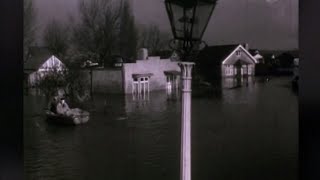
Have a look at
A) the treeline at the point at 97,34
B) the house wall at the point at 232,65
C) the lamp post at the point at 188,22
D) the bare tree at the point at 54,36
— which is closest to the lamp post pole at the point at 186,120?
the lamp post at the point at 188,22

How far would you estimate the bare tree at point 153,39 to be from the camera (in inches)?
142

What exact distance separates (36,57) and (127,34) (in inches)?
33.6

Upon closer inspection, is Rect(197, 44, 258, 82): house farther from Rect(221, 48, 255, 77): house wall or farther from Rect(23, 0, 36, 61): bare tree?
Rect(23, 0, 36, 61): bare tree

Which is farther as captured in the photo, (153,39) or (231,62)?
(153,39)

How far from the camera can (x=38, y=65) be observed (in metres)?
3.92

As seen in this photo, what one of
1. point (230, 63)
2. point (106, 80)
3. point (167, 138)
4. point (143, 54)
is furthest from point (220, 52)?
point (167, 138)

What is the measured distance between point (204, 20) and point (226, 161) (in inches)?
127

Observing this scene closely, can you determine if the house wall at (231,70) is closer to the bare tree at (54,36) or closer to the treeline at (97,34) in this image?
the treeline at (97,34)

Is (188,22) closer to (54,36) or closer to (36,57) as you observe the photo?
(36,57)

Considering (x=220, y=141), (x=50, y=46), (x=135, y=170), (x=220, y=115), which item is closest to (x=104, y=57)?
(x=50, y=46)

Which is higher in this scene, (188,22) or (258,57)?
(188,22)

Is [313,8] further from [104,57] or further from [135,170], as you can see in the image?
[135,170]

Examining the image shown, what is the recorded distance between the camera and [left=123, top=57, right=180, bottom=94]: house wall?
12.0 ft

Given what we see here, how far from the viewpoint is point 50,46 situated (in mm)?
4160
